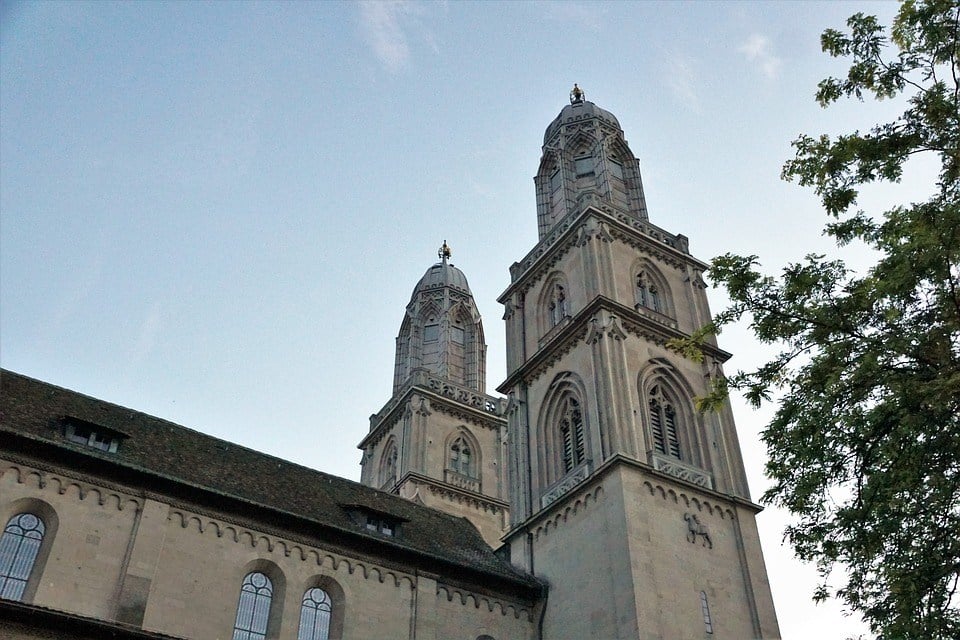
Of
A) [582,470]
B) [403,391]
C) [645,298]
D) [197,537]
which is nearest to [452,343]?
[403,391]

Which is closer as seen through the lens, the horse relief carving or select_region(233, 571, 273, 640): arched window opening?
select_region(233, 571, 273, 640): arched window opening

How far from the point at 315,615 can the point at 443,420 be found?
68.4 ft

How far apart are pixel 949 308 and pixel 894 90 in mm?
3735

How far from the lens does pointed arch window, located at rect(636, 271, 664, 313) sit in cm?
3131

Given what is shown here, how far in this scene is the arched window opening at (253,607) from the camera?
66.0ft

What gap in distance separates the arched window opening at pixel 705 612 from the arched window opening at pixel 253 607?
1193cm

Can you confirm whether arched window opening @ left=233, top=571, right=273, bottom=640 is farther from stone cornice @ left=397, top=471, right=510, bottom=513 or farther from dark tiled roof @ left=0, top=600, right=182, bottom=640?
stone cornice @ left=397, top=471, right=510, bottom=513

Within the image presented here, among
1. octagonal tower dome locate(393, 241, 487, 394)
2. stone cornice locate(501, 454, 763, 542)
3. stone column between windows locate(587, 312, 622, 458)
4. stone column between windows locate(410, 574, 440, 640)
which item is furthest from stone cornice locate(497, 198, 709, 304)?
stone column between windows locate(410, 574, 440, 640)

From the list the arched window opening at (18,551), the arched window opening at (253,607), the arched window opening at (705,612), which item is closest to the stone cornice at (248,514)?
the arched window opening at (18,551)

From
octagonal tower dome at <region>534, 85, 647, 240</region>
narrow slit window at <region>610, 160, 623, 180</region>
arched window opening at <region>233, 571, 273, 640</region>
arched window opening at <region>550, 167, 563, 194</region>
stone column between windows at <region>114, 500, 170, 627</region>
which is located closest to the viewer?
stone column between windows at <region>114, 500, 170, 627</region>

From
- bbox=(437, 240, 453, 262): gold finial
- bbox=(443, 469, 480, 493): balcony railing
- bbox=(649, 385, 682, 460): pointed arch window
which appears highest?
bbox=(437, 240, 453, 262): gold finial

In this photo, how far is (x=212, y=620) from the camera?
770 inches

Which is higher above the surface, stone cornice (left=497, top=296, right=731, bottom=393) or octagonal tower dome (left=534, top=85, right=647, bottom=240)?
octagonal tower dome (left=534, top=85, right=647, bottom=240)

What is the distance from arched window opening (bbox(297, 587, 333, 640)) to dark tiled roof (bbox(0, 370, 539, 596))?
1535mm
